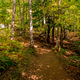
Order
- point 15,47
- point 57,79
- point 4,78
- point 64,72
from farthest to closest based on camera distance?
point 15,47 < point 64,72 < point 57,79 < point 4,78

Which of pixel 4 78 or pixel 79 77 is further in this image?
pixel 79 77

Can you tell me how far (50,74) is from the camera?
5.14 meters

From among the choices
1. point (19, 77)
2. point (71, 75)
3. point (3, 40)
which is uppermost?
point (3, 40)

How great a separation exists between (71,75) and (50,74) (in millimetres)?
1710

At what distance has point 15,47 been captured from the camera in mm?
6047

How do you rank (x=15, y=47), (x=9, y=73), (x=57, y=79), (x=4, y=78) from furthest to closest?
(x=15, y=47), (x=57, y=79), (x=9, y=73), (x=4, y=78)

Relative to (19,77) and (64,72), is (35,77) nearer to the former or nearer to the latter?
(19,77)

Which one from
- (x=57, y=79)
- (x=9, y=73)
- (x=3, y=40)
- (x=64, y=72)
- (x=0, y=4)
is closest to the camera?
(x=9, y=73)

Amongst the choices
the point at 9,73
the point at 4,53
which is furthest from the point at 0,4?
the point at 9,73

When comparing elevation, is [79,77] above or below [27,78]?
below

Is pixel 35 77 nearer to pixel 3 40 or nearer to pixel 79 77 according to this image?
pixel 79 77

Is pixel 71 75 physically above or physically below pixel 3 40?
below

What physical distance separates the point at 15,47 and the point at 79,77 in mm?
5901

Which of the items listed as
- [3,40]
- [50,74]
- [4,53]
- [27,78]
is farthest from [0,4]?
[50,74]
